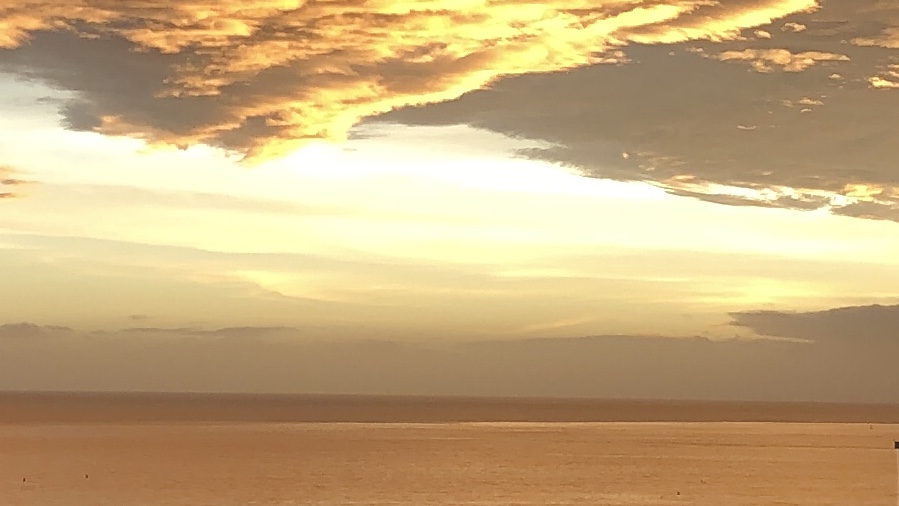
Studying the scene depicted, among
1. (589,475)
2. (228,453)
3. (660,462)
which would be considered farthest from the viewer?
(228,453)

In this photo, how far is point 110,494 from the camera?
176 feet

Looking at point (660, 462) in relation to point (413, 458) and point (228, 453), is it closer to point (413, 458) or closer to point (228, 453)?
point (413, 458)

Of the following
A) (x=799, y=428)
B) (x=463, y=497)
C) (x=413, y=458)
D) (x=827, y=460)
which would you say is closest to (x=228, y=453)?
(x=413, y=458)

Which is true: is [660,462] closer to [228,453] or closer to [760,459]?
[760,459]

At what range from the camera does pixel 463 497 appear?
53344 mm

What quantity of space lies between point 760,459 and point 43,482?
49703 millimetres

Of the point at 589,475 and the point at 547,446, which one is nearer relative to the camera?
the point at 589,475

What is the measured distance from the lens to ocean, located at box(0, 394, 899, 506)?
176 feet

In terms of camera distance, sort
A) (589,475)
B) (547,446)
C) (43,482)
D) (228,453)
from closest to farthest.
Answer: (43,482) < (589,475) < (228,453) < (547,446)

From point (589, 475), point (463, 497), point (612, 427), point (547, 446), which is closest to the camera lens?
point (463, 497)

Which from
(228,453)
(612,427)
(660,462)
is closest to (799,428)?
(612,427)

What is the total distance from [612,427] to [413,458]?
73.1 metres

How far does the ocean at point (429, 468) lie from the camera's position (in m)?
53.7

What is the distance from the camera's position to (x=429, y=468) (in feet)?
232
